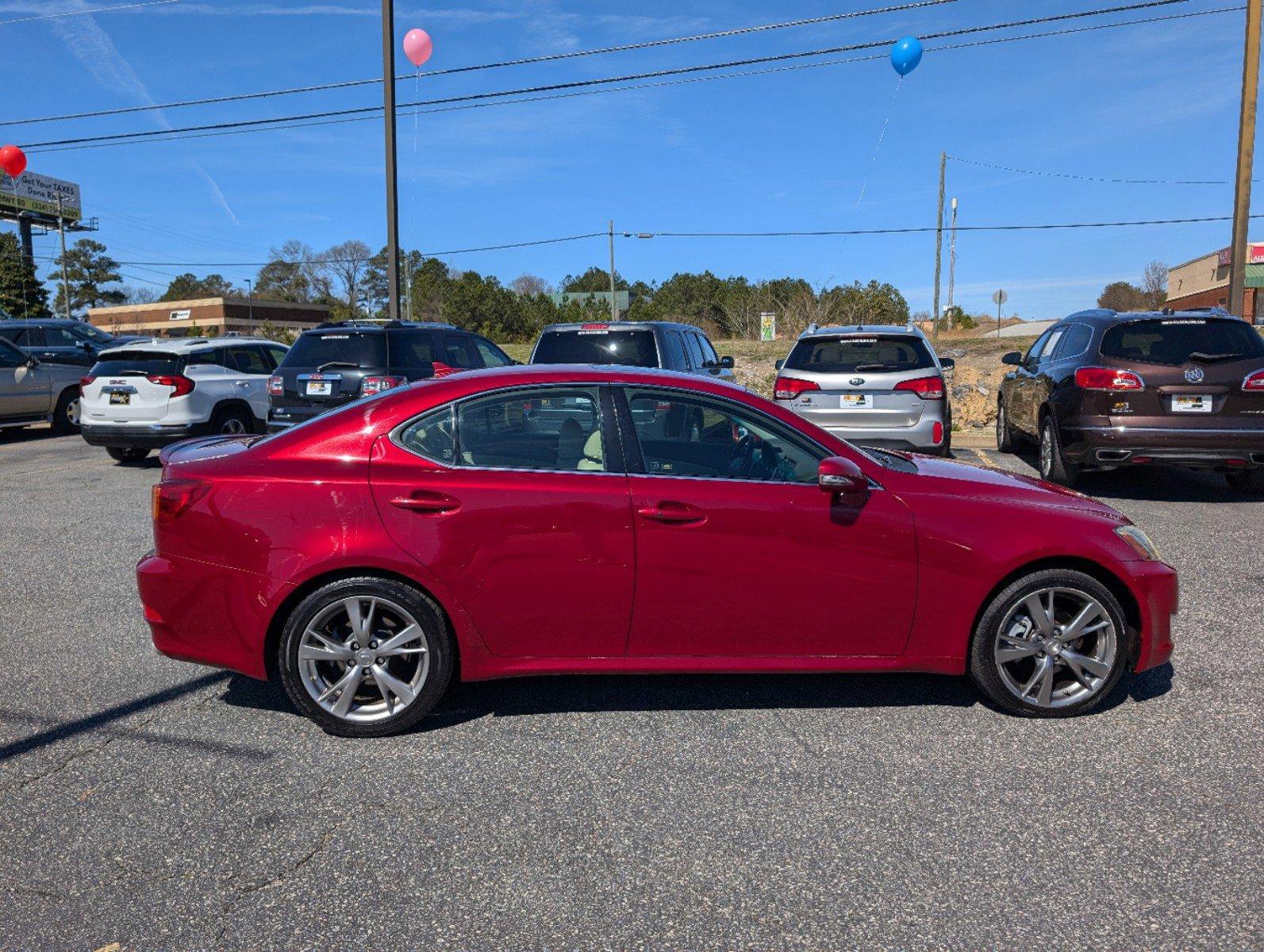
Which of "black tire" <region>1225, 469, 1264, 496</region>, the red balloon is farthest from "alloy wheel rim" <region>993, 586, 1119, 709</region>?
the red balloon

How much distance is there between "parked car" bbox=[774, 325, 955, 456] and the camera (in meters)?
9.59

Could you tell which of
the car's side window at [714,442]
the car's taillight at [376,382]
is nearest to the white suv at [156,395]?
the car's taillight at [376,382]

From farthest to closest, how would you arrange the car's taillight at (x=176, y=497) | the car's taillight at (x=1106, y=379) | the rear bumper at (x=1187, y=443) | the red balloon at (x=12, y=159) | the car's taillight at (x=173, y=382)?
the red balloon at (x=12, y=159) < the car's taillight at (x=173, y=382) < the car's taillight at (x=1106, y=379) < the rear bumper at (x=1187, y=443) < the car's taillight at (x=176, y=497)

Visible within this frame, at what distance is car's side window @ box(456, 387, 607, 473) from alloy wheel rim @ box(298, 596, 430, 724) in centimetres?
73

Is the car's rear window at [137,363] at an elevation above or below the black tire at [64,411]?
above

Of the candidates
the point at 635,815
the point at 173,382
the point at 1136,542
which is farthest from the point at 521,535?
the point at 173,382

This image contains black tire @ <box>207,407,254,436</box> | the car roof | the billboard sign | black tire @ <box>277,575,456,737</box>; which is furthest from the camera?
the billboard sign

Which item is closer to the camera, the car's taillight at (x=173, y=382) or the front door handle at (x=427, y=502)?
the front door handle at (x=427, y=502)

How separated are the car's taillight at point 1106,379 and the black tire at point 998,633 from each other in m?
5.41

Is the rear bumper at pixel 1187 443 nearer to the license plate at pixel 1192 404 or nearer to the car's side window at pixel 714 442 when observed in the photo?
the license plate at pixel 1192 404

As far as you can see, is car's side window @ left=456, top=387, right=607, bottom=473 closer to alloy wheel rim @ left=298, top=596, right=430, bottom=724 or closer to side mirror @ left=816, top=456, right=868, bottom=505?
alloy wheel rim @ left=298, top=596, right=430, bottom=724

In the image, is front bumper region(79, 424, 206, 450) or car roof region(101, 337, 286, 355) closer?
front bumper region(79, 424, 206, 450)

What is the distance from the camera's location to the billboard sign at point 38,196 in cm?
7119

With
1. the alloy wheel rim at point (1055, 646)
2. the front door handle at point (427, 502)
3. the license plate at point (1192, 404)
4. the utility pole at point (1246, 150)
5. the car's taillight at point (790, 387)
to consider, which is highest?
the utility pole at point (1246, 150)
